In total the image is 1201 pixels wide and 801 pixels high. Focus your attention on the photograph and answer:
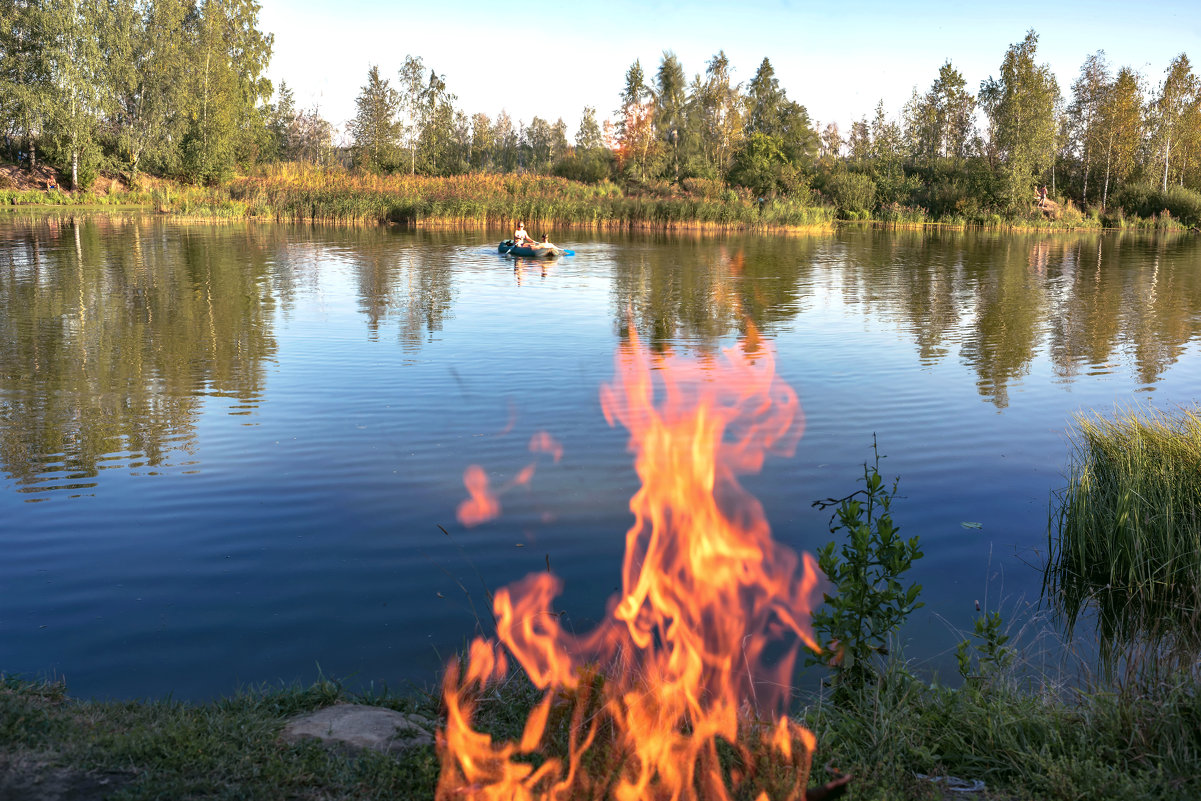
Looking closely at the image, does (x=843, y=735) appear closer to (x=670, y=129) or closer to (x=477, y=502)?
(x=477, y=502)

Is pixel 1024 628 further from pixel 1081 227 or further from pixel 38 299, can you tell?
pixel 1081 227

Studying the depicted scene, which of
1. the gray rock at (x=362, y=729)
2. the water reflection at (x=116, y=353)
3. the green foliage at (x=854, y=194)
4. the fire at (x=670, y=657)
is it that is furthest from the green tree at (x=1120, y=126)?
the gray rock at (x=362, y=729)

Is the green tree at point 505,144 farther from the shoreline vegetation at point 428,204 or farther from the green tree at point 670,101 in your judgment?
the shoreline vegetation at point 428,204

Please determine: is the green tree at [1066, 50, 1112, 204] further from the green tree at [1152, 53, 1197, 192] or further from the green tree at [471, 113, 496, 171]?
the green tree at [471, 113, 496, 171]

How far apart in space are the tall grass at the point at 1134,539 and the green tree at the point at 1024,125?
58.9 metres

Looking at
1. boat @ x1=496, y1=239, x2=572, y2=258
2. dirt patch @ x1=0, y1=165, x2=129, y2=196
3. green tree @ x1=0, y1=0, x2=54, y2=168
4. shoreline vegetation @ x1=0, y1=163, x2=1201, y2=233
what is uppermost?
green tree @ x1=0, y1=0, x2=54, y2=168

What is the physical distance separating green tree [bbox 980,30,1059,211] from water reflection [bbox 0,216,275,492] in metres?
51.2

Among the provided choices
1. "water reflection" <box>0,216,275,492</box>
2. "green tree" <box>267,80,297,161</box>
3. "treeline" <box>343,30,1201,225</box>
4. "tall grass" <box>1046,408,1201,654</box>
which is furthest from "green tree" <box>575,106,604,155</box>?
"tall grass" <box>1046,408,1201,654</box>

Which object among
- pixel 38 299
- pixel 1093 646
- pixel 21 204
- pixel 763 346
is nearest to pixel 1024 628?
pixel 1093 646

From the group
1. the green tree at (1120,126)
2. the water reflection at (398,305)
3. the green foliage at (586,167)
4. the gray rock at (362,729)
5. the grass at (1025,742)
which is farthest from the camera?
the green foliage at (586,167)

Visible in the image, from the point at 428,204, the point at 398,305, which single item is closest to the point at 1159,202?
the point at 428,204

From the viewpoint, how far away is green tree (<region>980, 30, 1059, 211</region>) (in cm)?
5925

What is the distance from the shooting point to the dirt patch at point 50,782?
3295 mm

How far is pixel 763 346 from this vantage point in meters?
15.8
